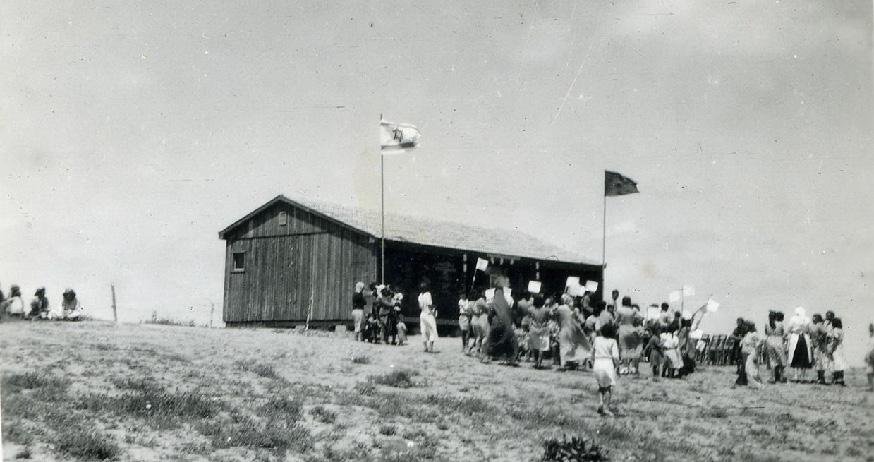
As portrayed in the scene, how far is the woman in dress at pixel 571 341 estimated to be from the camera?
63.4 ft

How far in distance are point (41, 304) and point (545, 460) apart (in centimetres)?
1141

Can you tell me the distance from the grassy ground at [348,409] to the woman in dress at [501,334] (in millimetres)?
601

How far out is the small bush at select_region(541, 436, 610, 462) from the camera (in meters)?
12.1

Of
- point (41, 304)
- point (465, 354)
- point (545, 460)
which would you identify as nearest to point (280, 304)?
point (465, 354)

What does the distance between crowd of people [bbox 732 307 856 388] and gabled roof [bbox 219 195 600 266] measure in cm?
1214

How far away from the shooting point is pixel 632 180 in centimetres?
2192

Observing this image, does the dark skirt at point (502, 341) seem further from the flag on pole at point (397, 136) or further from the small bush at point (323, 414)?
the small bush at point (323, 414)

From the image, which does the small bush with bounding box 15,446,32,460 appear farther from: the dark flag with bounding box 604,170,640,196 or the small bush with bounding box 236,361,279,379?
the dark flag with bounding box 604,170,640,196

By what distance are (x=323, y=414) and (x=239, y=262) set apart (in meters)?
18.8

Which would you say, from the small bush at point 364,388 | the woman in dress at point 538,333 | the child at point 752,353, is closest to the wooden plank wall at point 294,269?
the woman in dress at point 538,333

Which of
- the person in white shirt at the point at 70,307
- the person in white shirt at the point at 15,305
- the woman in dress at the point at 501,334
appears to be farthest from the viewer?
the woman in dress at the point at 501,334

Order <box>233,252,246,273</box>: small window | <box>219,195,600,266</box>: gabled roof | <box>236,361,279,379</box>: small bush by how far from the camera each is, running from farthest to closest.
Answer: <box>233,252,246,273</box>: small window, <box>219,195,600,266</box>: gabled roof, <box>236,361,279,379</box>: small bush

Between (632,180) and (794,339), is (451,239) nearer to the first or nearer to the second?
(632,180)

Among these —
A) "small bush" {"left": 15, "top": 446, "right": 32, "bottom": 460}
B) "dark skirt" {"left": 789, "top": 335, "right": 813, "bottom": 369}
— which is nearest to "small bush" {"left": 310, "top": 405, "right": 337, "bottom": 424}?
"small bush" {"left": 15, "top": 446, "right": 32, "bottom": 460}
